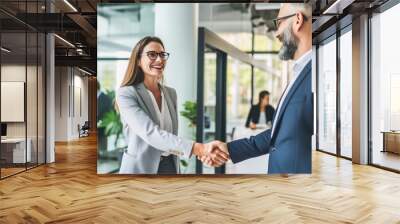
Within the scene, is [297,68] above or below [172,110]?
above

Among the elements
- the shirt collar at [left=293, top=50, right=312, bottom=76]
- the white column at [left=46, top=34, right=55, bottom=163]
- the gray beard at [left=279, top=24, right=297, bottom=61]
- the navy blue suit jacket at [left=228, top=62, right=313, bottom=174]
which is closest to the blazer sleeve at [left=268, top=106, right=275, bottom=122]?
the navy blue suit jacket at [left=228, top=62, right=313, bottom=174]

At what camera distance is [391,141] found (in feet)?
24.5

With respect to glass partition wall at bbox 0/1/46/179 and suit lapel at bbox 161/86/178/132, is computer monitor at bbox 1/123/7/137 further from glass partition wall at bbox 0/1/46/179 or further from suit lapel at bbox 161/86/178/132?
suit lapel at bbox 161/86/178/132

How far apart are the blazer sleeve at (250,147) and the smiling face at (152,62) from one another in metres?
1.52

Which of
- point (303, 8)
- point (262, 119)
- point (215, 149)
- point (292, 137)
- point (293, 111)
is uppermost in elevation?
point (303, 8)

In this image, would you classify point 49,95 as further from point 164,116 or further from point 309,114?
point 309,114

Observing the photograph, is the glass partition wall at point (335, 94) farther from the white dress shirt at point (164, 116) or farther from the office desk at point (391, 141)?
the white dress shirt at point (164, 116)

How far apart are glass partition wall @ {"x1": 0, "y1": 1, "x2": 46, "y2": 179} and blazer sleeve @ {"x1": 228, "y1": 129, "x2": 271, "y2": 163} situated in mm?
3643

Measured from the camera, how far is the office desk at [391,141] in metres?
7.22

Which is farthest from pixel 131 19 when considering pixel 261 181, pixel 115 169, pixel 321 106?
pixel 321 106

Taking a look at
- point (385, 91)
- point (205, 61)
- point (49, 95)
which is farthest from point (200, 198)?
point (49, 95)

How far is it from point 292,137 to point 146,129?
84.5 inches

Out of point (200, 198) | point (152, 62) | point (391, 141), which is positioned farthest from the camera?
point (391, 141)

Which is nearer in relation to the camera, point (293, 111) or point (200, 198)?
point (200, 198)
